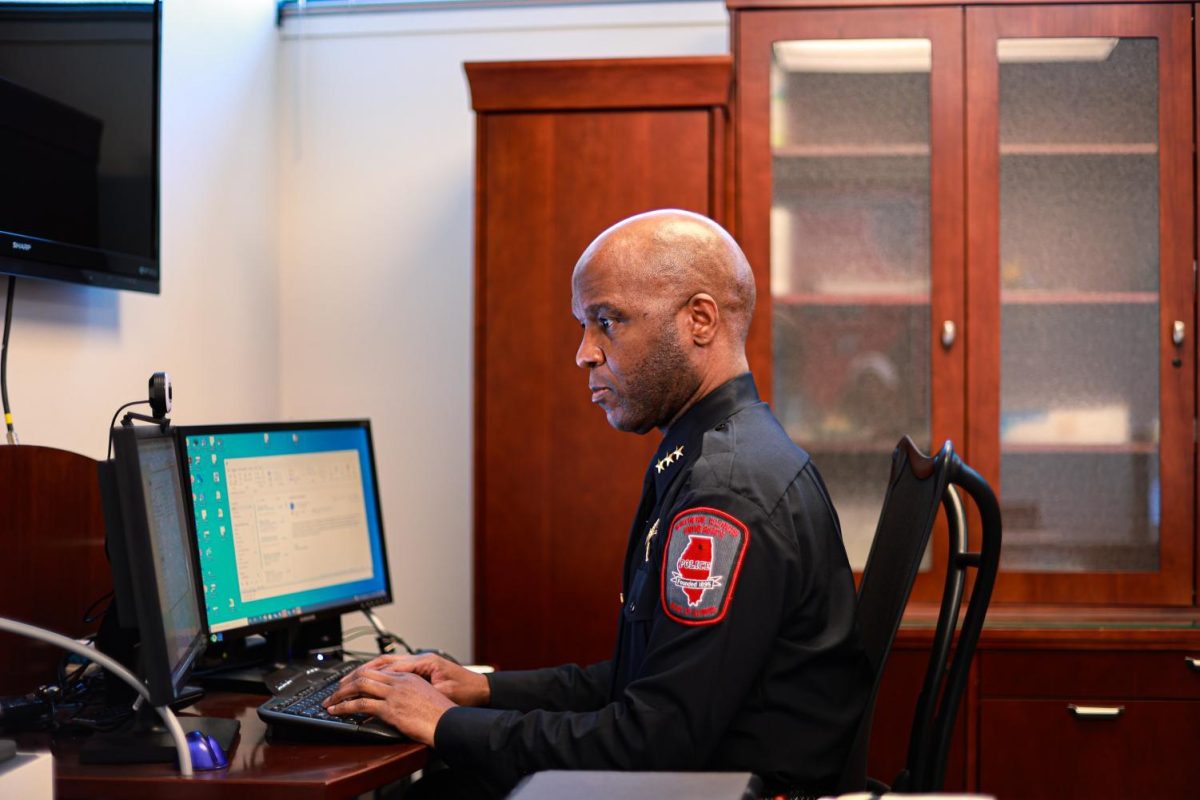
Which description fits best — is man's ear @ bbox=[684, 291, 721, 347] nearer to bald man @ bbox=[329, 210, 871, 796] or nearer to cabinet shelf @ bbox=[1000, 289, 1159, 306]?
bald man @ bbox=[329, 210, 871, 796]

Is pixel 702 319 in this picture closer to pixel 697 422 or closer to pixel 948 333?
pixel 697 422

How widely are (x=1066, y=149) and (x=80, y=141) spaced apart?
6.96ft

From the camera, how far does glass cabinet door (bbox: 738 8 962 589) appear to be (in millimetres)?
2627

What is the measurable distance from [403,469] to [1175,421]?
6.40 feet

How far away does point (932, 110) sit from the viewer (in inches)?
104

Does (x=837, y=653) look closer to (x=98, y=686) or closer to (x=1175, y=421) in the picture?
(x=98, y=686)

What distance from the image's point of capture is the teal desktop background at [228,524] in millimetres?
1745

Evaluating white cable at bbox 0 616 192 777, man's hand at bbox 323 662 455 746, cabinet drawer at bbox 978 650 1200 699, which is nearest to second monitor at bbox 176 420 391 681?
man's hand at bbox 323 662 455 746

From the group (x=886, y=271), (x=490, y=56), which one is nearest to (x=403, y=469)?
(x=490, y=56)

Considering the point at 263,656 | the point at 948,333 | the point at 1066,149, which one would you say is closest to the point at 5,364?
the point at 263,656

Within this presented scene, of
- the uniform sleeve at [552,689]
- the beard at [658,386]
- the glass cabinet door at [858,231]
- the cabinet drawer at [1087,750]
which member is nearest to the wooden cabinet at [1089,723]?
the cabinet drawer at [1087,750]

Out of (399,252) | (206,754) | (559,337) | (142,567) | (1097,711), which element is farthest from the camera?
(399,252)

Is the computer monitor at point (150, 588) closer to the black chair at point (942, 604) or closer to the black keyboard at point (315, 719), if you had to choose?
the black keyboard at point (315, 719)

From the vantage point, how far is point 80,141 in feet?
6.51
